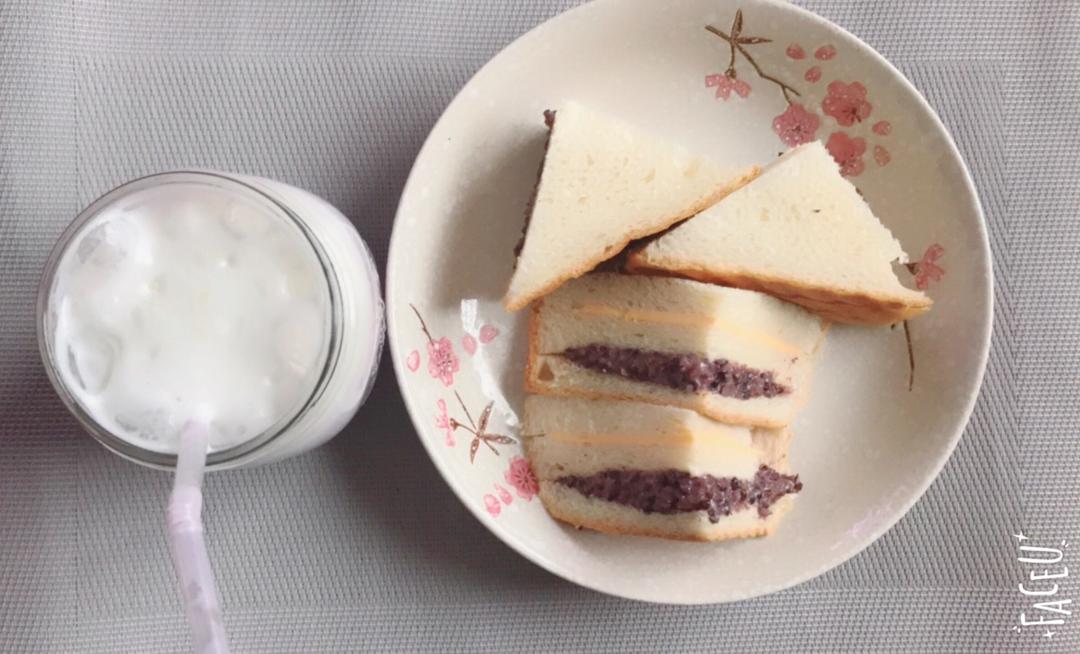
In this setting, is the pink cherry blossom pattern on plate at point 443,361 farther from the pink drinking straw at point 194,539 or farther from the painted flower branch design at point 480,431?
the pink drinking straw at point 194,539

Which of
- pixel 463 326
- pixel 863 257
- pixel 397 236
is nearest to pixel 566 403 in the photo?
pixel 463 326

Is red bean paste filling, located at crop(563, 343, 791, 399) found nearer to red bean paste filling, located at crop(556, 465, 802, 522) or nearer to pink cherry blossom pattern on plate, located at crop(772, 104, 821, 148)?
red bean paste filling, located at crop(556, 465, 802, 522)

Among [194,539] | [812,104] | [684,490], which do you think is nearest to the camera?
[194,539]

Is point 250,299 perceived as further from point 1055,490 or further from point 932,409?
point 1055,490

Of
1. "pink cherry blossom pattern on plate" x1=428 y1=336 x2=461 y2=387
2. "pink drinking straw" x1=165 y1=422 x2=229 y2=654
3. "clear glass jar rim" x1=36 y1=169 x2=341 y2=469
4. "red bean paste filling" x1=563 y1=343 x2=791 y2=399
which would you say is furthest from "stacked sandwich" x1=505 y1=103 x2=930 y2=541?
"pink drinking straw" x1=165 y1=422 x2=229 y2=654

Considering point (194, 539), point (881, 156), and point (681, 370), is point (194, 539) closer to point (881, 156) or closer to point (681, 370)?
point (681, 370)

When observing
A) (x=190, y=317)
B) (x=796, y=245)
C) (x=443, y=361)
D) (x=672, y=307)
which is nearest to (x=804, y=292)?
(x=796, y=245)
